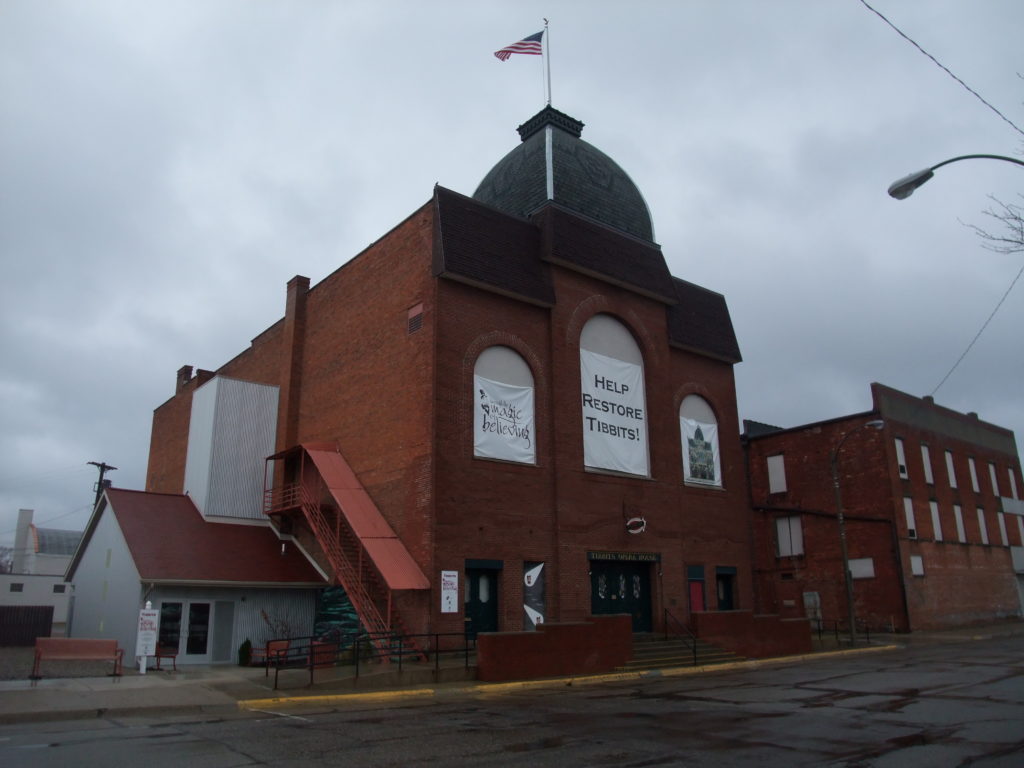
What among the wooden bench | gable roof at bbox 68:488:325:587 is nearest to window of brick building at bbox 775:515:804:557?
gable roof at bbox 68:488:325:587

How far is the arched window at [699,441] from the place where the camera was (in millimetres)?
29391

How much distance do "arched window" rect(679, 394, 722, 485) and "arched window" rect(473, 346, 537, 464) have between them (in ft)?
25.0

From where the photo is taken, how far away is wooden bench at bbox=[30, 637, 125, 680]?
17.2 m

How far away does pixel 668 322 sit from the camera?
30.0 metres

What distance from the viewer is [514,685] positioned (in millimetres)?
17578

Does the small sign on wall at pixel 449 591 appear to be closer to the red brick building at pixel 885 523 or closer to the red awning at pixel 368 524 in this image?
the red awning at pixel 368 524

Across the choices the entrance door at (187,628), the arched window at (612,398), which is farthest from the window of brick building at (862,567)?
the entrance door at (187,628)

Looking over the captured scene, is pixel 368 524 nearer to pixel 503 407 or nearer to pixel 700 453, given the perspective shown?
pixel 503 407

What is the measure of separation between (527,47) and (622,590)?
18.6m

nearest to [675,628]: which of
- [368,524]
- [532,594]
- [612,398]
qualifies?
[532,594]

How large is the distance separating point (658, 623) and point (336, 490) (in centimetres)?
1116

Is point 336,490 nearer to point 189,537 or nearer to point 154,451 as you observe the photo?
point 189,537

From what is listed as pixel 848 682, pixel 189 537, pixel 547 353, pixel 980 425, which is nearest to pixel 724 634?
pixel 848 682

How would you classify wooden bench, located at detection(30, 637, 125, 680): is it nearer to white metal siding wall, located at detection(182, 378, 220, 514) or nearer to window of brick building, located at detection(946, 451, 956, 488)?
white metal siding wall, located at detection(182, 378, 220, 514)
